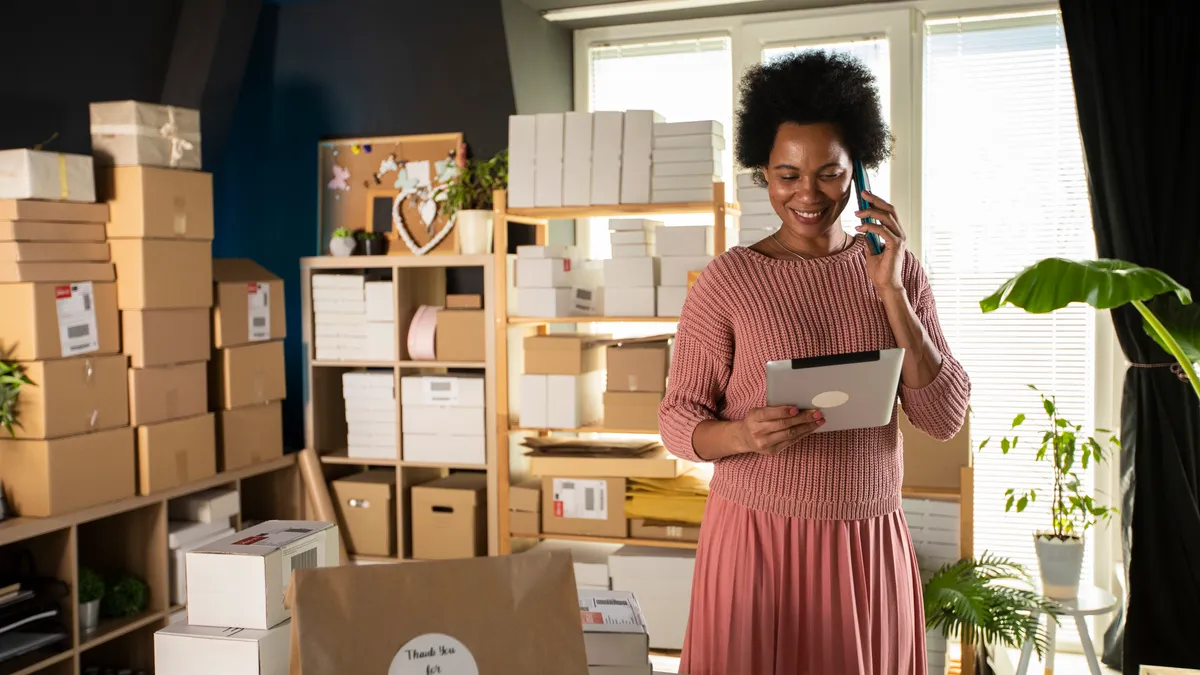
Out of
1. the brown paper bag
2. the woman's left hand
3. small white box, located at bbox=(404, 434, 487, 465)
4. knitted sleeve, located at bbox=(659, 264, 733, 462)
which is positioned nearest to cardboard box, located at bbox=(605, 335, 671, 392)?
small white box, located at bbox=(404, 434, 487, 465)

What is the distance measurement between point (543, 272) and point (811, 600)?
2.20 meters

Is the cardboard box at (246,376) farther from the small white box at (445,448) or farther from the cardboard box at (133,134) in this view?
the cardboard box at (133,134)

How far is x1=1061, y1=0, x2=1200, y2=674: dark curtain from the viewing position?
11.3 feet

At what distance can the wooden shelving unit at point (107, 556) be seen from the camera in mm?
3005

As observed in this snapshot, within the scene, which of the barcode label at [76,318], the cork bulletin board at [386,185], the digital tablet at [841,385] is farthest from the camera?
the cork bulletin board at [386,185]

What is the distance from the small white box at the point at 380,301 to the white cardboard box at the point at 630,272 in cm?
85

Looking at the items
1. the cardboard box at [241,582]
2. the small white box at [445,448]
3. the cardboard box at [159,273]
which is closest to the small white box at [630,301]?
the small white box at [445,448]

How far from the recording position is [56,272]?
307 centimetres

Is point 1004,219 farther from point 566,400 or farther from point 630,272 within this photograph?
point 566,400

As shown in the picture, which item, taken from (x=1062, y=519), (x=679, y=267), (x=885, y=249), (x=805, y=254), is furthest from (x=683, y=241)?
(x=885, y=249)

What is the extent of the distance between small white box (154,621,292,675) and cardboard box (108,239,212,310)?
200cm

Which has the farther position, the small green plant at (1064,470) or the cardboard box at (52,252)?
the small green plant at (1064,470)

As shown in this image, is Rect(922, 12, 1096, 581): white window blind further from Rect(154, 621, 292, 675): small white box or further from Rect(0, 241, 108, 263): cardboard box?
Rect(154, 621, 292, 675): small white box

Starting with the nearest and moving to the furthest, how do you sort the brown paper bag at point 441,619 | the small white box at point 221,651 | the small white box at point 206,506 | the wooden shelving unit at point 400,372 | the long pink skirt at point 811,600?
the brown paper bag at point 441,619
the small white box at point 221,651
the long pink skirt at point 811,600
the small white box at point 206,506
the wooden shelving unit at point 400,372
